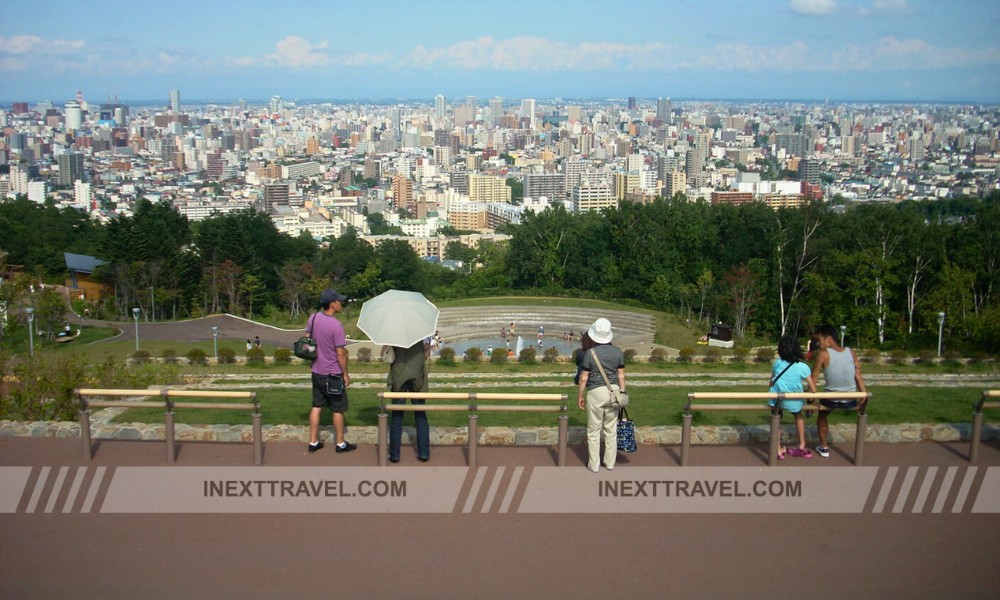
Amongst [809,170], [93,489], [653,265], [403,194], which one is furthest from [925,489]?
[809,170]

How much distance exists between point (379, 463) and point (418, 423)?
367mm

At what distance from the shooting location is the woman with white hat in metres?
5.62

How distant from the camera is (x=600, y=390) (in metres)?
5.63

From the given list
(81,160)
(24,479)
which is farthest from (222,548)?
(81,160)

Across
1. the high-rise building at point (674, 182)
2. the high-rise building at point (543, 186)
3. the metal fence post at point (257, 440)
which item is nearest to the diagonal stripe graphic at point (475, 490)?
the metal fence post at point (257, 440)

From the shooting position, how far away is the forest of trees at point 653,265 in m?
26.9

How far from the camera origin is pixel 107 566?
A: 448cm

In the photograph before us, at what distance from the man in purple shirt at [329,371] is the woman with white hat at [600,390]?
163cm

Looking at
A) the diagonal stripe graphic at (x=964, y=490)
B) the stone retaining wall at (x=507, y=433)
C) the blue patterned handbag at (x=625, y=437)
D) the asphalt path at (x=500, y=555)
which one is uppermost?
the blue patterned handbag at (x=625, y=437)

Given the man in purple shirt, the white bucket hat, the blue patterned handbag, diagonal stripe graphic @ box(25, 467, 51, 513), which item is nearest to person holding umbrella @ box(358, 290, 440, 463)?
the man in purple shirt

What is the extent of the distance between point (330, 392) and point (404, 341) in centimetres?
64

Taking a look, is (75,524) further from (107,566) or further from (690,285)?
(690,285)

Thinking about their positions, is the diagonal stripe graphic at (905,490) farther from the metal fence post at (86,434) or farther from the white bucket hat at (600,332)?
the metal fence post at (86,434)

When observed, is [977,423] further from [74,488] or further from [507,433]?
[74,488]
